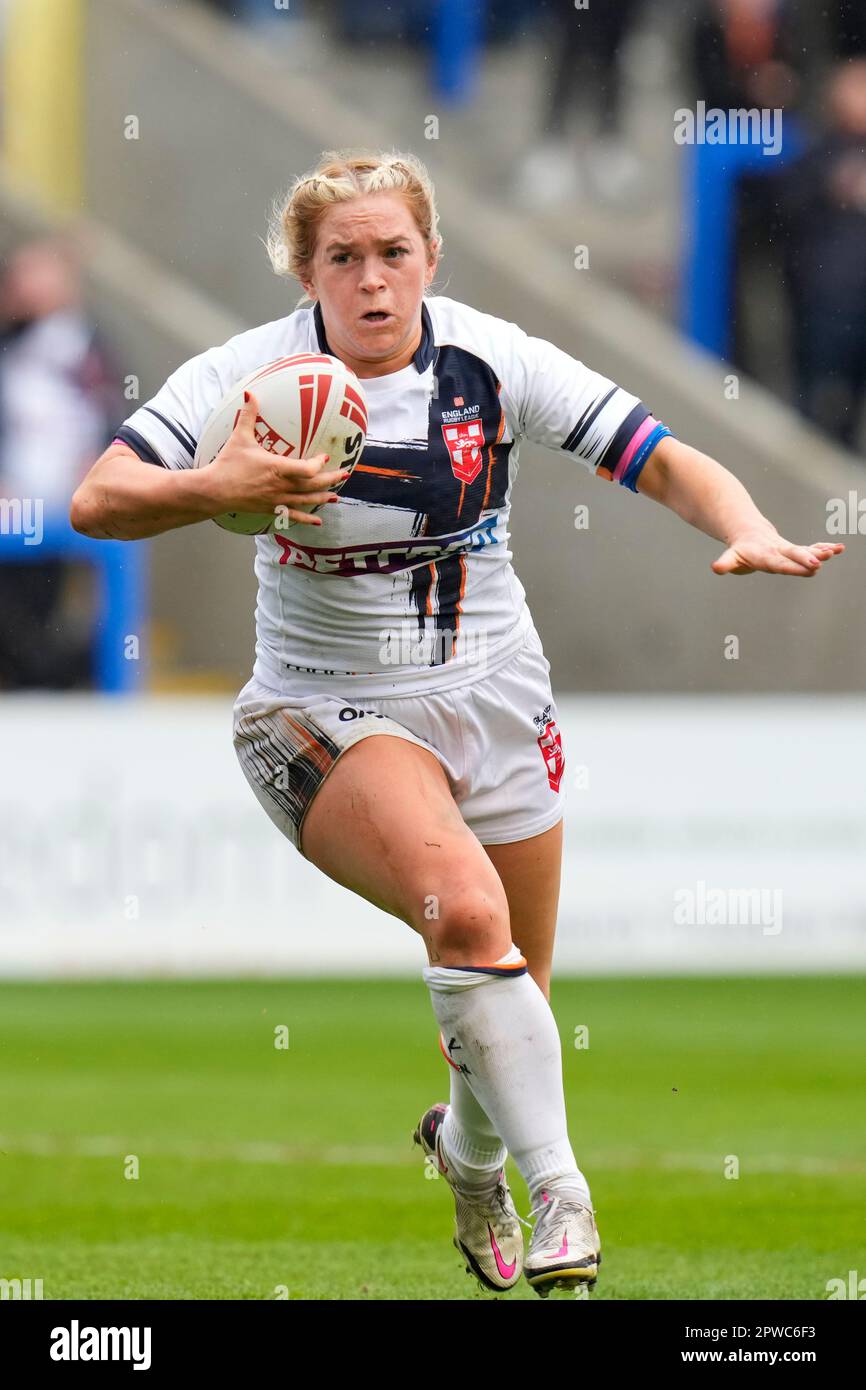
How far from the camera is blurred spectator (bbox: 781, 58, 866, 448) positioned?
11.8 meters

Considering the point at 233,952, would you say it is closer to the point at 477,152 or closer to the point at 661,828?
the point at 661,828

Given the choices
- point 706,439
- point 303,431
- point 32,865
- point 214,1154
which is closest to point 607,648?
point 706,439

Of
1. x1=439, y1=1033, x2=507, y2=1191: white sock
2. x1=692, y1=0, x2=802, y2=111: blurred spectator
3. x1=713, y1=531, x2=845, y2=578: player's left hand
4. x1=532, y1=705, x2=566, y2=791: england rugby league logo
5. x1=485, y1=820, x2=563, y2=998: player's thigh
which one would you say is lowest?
x1=439, y1=1033, x2=507, y2=1191: white sock

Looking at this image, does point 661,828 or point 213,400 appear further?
point 661,828

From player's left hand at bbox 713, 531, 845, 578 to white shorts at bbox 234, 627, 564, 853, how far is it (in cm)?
76

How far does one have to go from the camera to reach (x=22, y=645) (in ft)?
38.1

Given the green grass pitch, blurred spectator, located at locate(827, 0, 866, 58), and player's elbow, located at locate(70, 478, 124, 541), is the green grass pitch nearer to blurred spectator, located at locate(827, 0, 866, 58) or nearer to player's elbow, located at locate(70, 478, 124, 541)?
player's elbow, located at locate(70, 478, 124, 541)

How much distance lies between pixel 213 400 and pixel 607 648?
799cm

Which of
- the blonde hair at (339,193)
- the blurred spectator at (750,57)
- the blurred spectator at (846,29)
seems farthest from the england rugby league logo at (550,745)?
the blurred spectator at (846,29)

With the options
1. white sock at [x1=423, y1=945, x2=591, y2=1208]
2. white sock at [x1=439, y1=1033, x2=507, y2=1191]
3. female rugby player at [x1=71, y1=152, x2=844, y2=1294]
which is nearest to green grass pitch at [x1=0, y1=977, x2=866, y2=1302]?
white sock at [x1=439, y1=1033, x2=507, y2=1191]

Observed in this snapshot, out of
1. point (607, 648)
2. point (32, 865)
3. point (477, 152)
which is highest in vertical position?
point (477, 152)

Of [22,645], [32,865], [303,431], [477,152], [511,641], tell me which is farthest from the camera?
[477,152]

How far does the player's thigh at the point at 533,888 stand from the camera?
504cm

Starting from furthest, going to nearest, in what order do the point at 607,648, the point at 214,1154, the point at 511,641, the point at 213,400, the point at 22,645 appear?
the point at 607,648 < the point at 22,645 < the point at 214,1154 < the point at 511,641 < the point at 213,400
